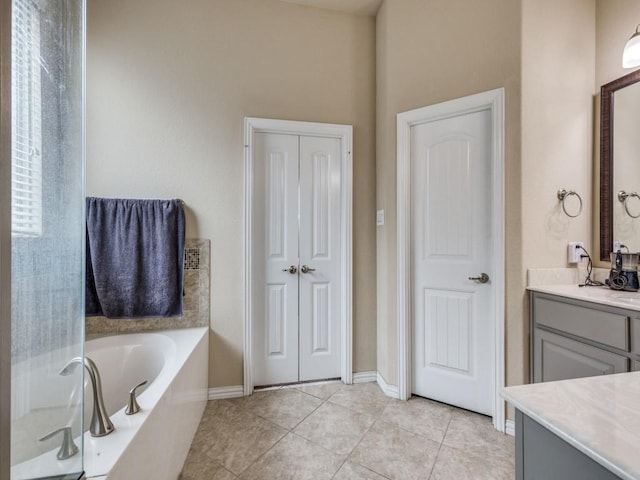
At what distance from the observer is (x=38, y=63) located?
0.65 metres

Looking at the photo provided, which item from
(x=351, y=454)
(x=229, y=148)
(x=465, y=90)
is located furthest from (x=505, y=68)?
(x=351, y=454)

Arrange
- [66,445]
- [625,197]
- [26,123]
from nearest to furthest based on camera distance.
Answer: [26,123]
[66,445]
[625,197]

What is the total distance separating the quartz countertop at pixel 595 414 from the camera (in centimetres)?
42

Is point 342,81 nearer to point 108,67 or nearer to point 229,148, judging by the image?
point 229,148

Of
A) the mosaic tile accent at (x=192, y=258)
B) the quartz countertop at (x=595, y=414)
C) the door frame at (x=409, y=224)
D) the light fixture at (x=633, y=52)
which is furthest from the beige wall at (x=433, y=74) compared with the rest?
the mosaic tile accent at (x=192, y=258)

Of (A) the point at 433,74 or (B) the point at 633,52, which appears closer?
(B) the point at 633,52

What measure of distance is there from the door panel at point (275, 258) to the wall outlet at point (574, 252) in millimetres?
1809

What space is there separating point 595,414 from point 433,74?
6.94ft

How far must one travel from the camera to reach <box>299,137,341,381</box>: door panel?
92.4 inches

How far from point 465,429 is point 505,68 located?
2202 mm

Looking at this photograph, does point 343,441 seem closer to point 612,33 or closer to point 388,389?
point 388,389

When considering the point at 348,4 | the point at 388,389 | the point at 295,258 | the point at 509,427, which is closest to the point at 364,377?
the point at 388,389

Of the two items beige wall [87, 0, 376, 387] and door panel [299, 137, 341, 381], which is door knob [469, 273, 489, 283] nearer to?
beige wall [87, 0, 376, 387]

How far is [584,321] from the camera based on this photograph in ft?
4.75
